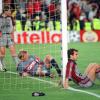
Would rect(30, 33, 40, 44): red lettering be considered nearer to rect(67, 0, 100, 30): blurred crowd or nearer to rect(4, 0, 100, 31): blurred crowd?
rect(4, 0, 100, 31): blurred crowd

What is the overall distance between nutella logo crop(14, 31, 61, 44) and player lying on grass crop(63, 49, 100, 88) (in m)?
13.2

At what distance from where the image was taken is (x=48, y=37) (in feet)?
89.7

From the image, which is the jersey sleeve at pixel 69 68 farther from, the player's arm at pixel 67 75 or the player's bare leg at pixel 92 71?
the player's bare leg at pixel 92 71

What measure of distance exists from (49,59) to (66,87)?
7.94ft

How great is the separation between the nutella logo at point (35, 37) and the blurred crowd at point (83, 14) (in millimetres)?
2217

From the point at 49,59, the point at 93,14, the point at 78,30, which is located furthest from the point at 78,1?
the point at 49,59

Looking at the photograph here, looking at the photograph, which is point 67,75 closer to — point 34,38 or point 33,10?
point 33,10

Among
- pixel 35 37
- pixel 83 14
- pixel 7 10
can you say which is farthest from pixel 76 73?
pixel 83 14

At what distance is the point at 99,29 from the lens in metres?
Answer: 29.0

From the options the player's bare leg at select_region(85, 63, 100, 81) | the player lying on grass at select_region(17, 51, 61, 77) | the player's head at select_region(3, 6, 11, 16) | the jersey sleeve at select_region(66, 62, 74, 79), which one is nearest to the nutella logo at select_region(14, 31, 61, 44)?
the player's head at select_region(3, 6, 11, 16)

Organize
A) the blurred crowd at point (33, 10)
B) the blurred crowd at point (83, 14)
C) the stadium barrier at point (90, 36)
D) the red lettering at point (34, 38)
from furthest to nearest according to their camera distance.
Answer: the blurred crowd at point (83, 14)
the stadium barrier at point (90, 36)
the red lettering at point (34, 38)
the blurred crowd at point (33, 10)

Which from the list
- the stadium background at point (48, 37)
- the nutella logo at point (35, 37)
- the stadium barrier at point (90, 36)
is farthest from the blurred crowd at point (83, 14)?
the nutella logo at point (35, 37)

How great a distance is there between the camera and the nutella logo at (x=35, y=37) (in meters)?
27.0

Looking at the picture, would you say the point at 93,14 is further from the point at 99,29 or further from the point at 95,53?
the point at 95,53
